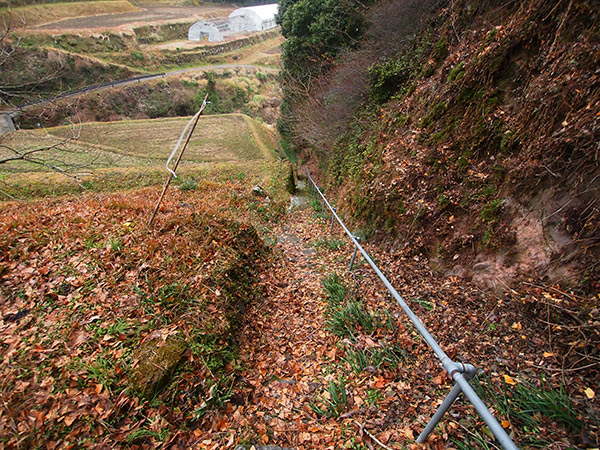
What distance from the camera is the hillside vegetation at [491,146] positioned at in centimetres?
301

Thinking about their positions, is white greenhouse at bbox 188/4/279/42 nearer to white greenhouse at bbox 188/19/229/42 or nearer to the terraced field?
white greenhouse at bbox 188/19/229/42

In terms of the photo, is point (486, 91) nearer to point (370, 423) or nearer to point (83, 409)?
point (370, 423)

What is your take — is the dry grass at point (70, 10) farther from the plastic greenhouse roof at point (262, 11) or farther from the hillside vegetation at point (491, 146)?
the hillside vegetation at point (491, 146)

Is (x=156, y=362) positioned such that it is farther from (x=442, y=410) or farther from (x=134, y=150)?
(x=134, y=150)

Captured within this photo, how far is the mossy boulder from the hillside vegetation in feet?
13.8

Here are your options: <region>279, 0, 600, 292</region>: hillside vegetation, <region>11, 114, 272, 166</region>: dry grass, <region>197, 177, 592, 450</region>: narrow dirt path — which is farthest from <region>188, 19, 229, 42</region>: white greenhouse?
<region>197, 177, 592, 450</region>: narrow dirt path

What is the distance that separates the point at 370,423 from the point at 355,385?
1.52 feet

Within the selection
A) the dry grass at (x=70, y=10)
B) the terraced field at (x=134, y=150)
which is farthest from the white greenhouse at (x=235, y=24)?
the terraced field at (x=134, y=150)

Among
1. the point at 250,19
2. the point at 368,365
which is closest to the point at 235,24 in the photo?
the point at 250,19

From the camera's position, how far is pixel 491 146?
4.19 metres

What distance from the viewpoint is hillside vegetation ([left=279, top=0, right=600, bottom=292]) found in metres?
3.01

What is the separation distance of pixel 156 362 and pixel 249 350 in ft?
4.36

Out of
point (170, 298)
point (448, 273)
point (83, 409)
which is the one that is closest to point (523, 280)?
point (448, 273)

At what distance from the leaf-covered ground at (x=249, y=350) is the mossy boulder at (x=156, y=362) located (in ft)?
0.20
